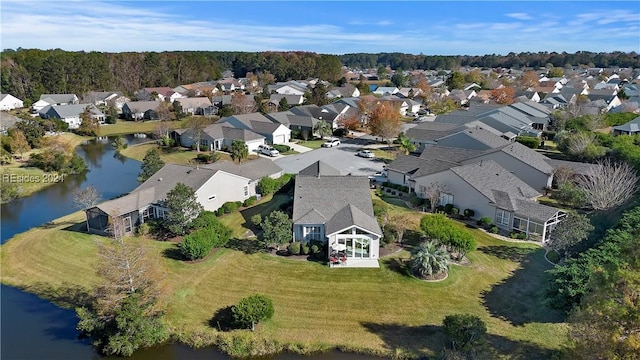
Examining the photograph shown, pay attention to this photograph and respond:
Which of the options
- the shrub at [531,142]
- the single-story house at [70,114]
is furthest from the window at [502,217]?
the single-story house at [70,114]

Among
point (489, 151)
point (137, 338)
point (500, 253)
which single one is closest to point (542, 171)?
point (489, 151)

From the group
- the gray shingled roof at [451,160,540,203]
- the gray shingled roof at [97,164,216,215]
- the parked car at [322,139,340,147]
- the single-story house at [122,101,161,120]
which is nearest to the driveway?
the parked car at [322,139,340,147]

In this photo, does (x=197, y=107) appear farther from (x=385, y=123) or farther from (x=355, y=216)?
(x=355, y=216)

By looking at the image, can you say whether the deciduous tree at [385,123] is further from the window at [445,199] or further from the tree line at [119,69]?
the tree line at [119,69]

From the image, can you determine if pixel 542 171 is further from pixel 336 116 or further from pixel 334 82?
pixel 334 82

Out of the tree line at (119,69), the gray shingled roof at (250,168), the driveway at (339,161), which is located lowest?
the driveway at (339,161)

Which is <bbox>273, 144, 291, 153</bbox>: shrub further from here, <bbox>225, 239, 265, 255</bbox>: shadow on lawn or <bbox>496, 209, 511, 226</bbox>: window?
<bbox>496, 209, 511, 226</bbox>: window

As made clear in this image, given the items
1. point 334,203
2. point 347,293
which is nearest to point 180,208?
point 334,203
